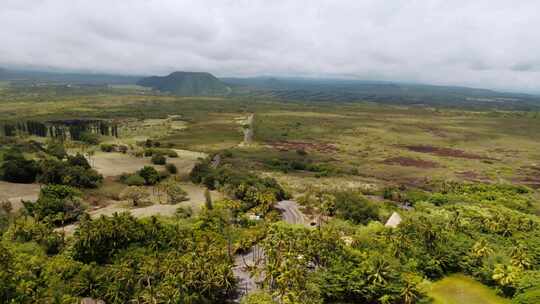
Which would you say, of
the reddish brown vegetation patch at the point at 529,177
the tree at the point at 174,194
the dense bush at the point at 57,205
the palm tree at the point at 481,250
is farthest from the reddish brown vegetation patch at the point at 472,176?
the dense bush at the point at 57,205

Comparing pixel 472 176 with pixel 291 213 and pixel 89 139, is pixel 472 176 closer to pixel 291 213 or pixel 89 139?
pixel 291 213

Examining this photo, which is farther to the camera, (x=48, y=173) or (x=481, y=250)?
(x=48, y=173)

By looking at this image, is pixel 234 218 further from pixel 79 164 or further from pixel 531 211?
pixel 531 211

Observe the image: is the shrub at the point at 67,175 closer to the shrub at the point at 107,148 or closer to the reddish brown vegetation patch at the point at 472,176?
the shrub at the point at 107,148

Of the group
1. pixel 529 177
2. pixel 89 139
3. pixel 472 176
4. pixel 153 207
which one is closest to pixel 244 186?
pixel 153 207

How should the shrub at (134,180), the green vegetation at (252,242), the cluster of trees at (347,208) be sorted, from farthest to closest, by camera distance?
the shrub at (134,180)
the cluster of trees at (347,208)
the green vegetation at (252,242)

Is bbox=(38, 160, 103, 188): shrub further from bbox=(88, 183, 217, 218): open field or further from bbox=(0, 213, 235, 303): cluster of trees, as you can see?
bbox=(0, 213, 235, 303): cluster of trees

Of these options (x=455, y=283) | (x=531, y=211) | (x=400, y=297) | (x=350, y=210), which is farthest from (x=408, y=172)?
(x=400, y=297)
